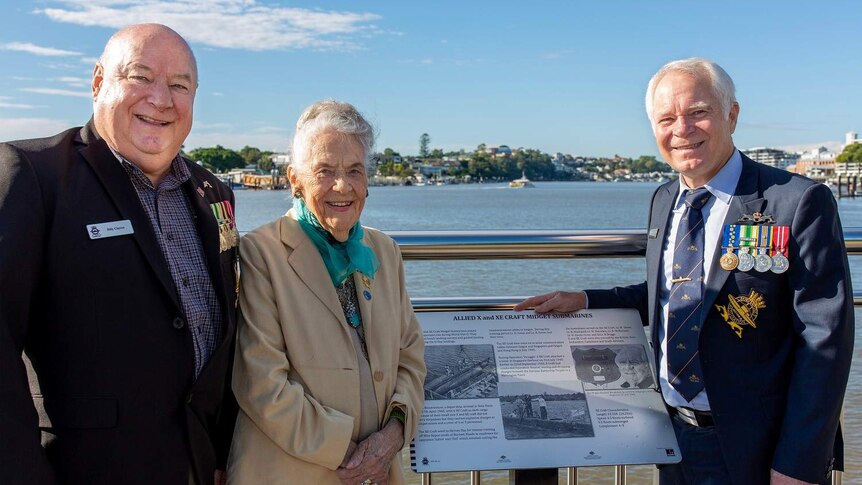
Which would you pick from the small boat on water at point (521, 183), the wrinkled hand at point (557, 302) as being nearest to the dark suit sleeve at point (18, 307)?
the wrinkled hand at point (557, 302)

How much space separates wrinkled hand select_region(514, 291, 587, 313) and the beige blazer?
2.07 ft

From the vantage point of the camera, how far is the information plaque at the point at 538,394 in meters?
2.59

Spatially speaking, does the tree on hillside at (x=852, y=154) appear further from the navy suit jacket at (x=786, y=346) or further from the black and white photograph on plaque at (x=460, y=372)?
the black and white photograph on plaque at (x=460, y=372)

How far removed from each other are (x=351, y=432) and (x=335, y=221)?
2.10ft

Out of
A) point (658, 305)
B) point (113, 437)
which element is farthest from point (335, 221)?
point (658, 305)

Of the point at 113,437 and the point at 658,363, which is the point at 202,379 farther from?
the point at 658,363

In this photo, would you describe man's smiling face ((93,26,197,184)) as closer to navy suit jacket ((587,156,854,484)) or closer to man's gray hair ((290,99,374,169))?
man's gray hair ((290,99,374,169))

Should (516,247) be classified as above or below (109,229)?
below

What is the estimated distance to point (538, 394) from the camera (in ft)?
8.90

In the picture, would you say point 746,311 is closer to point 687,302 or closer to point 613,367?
point 687,302

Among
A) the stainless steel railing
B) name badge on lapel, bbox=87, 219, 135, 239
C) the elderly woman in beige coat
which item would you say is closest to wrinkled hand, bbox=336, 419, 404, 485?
the elderly woman in beige coat

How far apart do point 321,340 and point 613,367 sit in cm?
107

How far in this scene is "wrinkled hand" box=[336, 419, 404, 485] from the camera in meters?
2.38

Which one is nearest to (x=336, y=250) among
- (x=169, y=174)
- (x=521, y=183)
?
(x=169, y=174)
